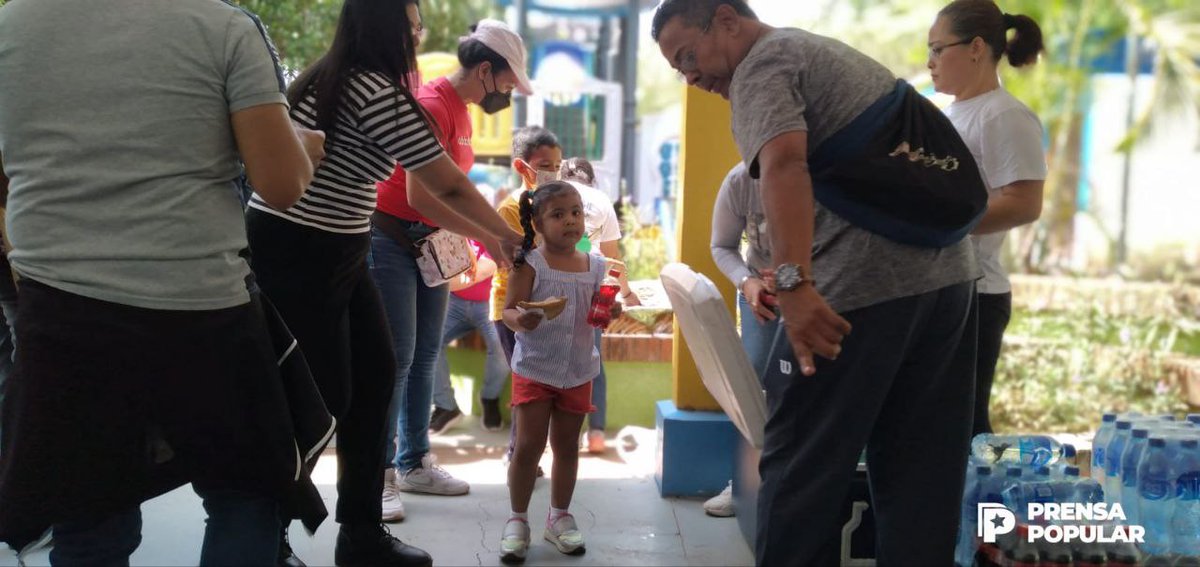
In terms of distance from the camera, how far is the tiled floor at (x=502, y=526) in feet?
12.8

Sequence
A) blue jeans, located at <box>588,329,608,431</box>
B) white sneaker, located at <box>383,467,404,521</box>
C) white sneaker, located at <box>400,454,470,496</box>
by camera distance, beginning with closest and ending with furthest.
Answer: white sneaker, located at <box>383,467,404,521</box> → white sneaker, located at <box>400,454,470,496</box> → blue jeans, located at <box>588,329,608,431</box>

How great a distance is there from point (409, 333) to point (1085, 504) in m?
2.26

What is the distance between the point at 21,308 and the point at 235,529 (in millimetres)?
595

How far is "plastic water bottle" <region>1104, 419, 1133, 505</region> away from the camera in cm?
374

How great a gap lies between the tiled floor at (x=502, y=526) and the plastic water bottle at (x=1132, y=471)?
4.00 feet

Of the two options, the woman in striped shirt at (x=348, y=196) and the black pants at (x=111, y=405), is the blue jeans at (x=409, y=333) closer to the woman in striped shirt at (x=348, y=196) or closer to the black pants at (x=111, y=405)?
the woman in striped shirt at (x=348, y=196)

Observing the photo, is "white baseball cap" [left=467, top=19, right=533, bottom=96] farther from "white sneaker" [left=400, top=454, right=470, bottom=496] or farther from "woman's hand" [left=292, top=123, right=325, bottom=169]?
"woman's hand" [left=292, top=123, right=325, bottom=169]

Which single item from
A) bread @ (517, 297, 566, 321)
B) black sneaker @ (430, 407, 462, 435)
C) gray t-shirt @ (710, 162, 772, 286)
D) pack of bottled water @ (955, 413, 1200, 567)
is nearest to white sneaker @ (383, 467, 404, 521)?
bread @ (517, 297, 566, 321)

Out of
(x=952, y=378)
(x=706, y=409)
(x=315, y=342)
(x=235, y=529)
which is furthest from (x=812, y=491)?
(x=706, y=409)

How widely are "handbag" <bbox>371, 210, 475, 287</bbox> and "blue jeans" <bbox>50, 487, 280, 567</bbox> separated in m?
1.74

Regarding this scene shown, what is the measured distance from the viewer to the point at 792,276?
2350 mm

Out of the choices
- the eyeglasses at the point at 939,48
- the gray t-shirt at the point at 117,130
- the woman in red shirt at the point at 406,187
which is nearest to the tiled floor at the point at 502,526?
the woman in red shirt at the point at 406,187

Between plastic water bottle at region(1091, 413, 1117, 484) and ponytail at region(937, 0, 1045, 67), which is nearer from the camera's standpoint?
ponytail at region(937, 0, 1045, 67)

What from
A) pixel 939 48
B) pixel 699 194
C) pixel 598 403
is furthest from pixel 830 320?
pixel 598 403
